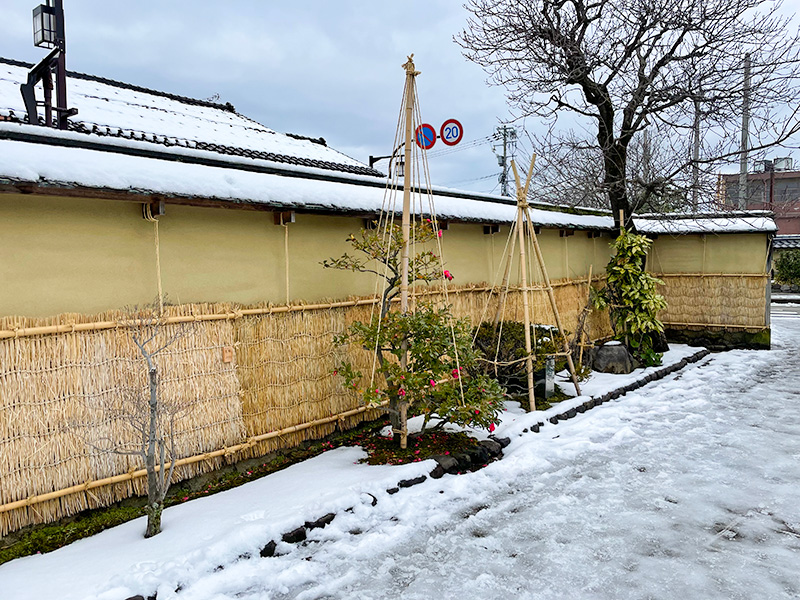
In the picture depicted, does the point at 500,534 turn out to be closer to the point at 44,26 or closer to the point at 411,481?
the point at 411,481

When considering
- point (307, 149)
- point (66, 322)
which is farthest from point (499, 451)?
point (307, 149)

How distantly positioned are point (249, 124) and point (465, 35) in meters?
4.91

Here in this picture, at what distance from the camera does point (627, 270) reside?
10.4 metres

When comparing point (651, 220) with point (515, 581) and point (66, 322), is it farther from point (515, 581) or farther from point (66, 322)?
point (66, 322)

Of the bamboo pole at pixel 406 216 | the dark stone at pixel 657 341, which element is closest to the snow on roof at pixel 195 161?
the bamboo pole at pixel 406 216

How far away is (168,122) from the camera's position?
8.56 meters

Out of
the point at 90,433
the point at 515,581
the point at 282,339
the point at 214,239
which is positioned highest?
the point at 214,239

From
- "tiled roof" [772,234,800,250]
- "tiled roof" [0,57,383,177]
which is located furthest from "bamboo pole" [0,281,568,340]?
"tiled roof" [772,234,800,250]

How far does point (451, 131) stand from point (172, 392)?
5.10 meters

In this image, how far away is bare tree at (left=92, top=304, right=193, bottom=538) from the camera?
12.9ft

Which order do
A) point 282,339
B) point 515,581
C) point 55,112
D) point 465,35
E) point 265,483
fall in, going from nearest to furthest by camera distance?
1. point 515,581
2. point 265,483
3. point 282,339
4. point 55,112
5. point 465,35

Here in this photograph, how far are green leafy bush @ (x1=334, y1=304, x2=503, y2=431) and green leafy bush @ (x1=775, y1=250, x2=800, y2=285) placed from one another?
2446 centimetres

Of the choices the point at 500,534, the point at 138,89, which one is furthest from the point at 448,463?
the point at 138,89

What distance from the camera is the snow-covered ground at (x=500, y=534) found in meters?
3.46
